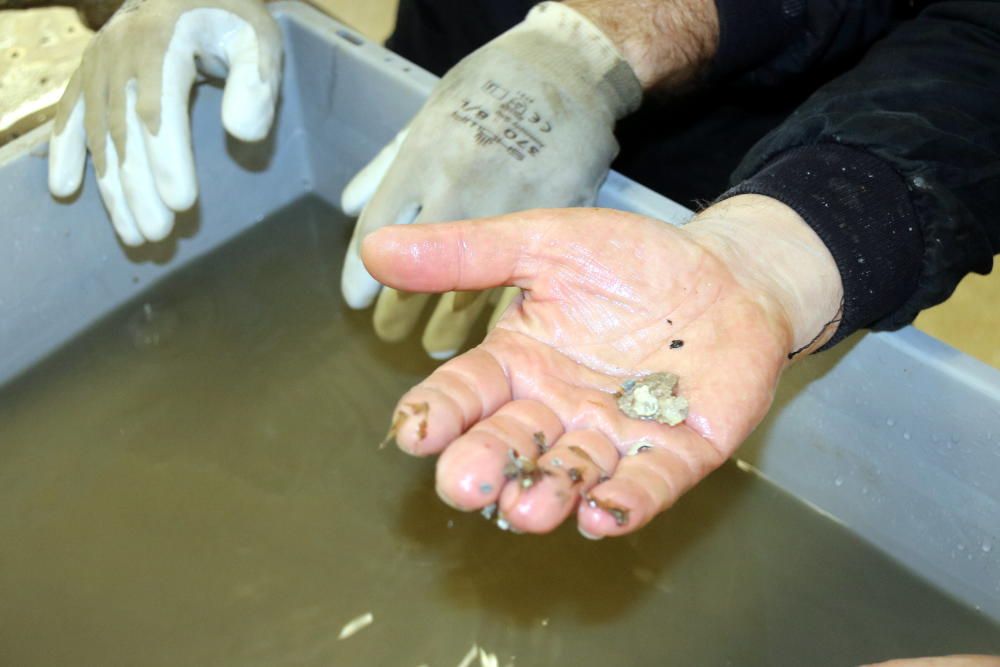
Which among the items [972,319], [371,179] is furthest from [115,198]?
[972,319]

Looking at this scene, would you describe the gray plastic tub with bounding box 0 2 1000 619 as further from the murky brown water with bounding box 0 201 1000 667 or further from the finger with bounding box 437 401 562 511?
the finger with bounding box 437 401 562 511

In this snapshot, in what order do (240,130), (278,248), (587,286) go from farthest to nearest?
(278,248) → (240,130) → (587,286)

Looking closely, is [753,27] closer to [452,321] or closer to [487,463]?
[452,321]

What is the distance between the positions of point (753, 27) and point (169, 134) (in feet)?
2.14

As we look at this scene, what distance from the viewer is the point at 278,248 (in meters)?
1.19

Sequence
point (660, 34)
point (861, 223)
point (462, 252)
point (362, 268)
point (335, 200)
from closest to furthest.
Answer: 1. point (462, 252)
2. point (861, 223)
3. point (362, 268)
4. point (660, 34)
5. point (335, 200)

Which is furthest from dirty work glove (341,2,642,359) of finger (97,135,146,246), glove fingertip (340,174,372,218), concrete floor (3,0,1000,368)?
concrete floor (3,0,1000,368)

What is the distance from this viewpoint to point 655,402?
68 cm

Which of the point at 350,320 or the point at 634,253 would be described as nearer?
the point at 634,253

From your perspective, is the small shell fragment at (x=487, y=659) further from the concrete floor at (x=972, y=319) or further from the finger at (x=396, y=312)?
the concrete floor at (x=972, y=319)

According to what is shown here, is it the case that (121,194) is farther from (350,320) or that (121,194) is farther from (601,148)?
(601,148)

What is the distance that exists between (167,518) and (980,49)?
95 cm

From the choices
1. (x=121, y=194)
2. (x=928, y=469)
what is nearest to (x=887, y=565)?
(x=928, y=469)

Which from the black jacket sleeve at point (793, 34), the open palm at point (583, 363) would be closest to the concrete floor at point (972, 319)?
the black jacket sleeve at point (793, 34)
